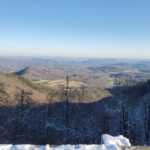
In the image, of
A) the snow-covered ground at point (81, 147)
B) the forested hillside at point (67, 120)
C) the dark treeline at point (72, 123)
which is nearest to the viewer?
the snow-covered ground at point (81, 147)

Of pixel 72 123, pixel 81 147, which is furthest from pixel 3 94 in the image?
pixel 81 147

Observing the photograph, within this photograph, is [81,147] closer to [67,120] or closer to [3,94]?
[67,120]

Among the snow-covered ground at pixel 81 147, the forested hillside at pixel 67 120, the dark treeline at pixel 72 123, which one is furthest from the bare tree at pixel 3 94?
the snow-covered ground at pixel 81 147

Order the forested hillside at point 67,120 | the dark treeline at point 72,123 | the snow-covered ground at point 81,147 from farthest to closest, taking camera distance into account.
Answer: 1. the forested hillside at point 67,120
2. the dark treeline at point 72,123
3. the snow-covered ground at point 81,147

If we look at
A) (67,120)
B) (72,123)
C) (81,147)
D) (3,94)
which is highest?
(81,147)

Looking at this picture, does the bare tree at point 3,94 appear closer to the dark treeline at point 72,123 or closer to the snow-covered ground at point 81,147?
the dark treeline at point 72,123

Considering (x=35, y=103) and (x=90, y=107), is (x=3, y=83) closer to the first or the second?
(x=35, y=103)

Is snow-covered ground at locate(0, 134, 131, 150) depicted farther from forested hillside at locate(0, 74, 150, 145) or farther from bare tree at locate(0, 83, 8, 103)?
bare tree at locate(0, 83, 8, 103)

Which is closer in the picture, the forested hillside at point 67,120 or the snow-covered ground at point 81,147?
the snow-covered ground at point 81,147

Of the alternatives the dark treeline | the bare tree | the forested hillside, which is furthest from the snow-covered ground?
the bare tree
